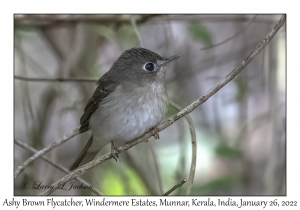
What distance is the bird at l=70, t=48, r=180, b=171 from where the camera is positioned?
3.72 metres

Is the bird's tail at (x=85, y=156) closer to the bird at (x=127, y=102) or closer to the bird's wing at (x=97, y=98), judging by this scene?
the bird at (x=127, y=102)

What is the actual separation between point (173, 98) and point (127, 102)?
4.09 feet

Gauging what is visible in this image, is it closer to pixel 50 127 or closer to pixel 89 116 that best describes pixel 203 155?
pixel 89 116

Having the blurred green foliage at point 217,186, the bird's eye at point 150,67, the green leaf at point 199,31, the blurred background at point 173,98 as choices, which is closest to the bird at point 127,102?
the bird's eye at point 150,67

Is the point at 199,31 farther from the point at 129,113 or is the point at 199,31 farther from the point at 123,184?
the point at 123,184

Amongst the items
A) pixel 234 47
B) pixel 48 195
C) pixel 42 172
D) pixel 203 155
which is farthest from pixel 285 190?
pixel 42 172

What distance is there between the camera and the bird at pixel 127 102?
12.2 feet

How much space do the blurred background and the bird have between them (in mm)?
322

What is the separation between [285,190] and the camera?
3.86 m

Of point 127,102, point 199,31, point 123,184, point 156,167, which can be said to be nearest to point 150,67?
point 127,102

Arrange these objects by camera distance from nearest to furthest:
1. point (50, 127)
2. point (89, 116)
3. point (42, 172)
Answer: point (89, 116) → point (42, 172) → point (50, 127)

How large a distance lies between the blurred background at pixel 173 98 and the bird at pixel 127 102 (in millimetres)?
322

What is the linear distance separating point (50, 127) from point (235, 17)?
7.77ft

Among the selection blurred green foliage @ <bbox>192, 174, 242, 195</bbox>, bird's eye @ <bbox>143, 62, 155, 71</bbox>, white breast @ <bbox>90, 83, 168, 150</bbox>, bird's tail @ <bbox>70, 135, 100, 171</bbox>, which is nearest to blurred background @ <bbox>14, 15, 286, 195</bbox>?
blurred green foliage @ <bbox>192, 174, 242, 195</bbox>
